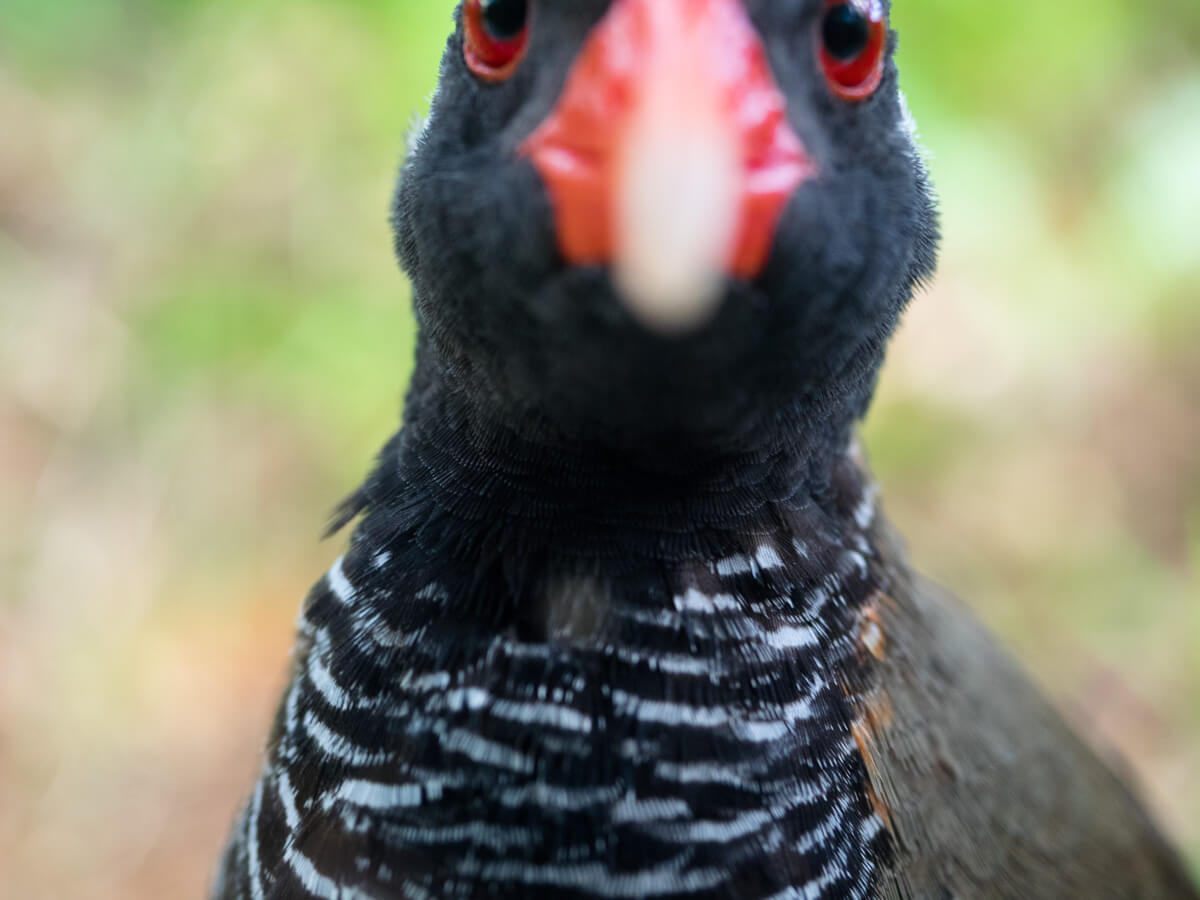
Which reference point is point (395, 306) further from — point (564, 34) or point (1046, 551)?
point (564, 34)

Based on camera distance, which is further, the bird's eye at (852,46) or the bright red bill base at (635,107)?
the bird's eye at (852,46)

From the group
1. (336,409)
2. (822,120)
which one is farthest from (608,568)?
(336,409)

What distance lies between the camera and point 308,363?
361cm

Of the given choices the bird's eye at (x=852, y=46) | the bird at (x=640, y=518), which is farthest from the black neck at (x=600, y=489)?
the bird's eye at (x=852, y=46)

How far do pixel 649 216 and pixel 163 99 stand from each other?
3.61 metres

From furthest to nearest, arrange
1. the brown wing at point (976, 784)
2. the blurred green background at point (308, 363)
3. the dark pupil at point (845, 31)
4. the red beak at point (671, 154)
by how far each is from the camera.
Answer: the blurred green background at point (308, 363)
the brown wing at point (976, 784)
the dark pupil at point (845, 31)
the red beak at point (671, 154)

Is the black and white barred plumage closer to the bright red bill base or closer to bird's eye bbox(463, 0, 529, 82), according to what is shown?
the bright red bill base

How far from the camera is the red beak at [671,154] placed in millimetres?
908

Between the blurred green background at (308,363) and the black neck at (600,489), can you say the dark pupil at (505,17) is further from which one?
the blurred green background at (308,363)

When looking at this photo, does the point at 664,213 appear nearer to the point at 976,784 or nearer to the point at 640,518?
the point at 640,518

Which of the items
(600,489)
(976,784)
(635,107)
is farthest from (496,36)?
(976,784)

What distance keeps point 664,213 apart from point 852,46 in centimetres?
41

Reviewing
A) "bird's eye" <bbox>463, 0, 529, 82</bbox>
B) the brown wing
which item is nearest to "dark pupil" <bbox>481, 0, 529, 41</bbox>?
"bird's eye" <bbox>463, 0, 529, 82</bbox>

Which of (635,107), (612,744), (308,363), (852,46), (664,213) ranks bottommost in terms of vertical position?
(612,744)
